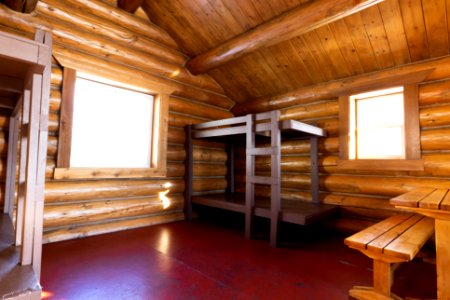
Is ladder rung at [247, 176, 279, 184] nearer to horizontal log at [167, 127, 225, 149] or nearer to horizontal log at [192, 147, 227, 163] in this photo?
horizontal log at [192, 147, 227, 163]

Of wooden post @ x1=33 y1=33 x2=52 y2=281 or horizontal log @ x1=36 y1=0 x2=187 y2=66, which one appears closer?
wooden post @ x1=33 y1=33 x2=52 y2=281

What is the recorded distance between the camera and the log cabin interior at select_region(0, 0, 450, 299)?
2.34 m

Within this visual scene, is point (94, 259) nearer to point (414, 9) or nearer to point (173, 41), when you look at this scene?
point (173, 41)

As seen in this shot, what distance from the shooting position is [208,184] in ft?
18.7

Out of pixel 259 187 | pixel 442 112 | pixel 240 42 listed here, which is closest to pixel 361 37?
pixel 442 112

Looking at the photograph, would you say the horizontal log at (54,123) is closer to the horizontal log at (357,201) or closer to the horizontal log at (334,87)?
the horizontal log at (334,87)

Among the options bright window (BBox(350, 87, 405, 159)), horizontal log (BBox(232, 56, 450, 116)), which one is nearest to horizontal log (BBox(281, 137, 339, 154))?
bright window (BBox(350, 87, 405, 159))

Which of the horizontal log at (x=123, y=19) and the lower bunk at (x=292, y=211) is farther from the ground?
the horizontal log at (x=123, y=19)

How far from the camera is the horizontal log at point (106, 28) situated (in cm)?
372

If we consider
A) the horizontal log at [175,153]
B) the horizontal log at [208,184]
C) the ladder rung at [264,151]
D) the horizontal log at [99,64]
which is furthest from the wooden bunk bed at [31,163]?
the horizontal log at [208,184]

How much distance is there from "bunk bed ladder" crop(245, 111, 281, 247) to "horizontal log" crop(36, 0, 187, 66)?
237 centimetres

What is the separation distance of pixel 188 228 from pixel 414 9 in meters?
4.76

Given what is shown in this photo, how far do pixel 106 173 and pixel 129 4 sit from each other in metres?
2.98

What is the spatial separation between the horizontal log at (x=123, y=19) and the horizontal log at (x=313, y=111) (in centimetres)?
281
